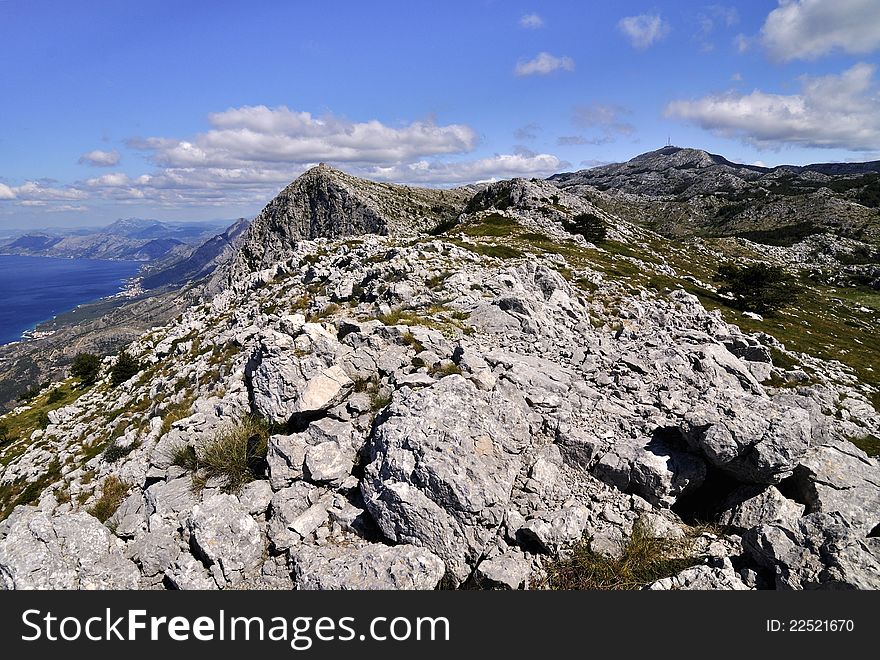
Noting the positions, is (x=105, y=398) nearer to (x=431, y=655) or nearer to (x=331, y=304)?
(x=331, y=304)

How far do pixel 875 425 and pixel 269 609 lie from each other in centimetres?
2789

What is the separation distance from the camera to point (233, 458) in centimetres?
974

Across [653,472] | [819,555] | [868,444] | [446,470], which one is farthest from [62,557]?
[868,444]

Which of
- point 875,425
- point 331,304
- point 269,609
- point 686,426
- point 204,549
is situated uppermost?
point 331,304

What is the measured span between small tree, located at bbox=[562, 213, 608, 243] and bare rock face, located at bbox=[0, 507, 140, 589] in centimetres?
6323

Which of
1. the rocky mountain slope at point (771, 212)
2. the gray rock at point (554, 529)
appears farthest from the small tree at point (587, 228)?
A: the rocky mountain slope at point (771, 212)

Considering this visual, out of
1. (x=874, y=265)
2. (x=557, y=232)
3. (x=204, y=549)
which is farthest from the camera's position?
(x=874, y=265)

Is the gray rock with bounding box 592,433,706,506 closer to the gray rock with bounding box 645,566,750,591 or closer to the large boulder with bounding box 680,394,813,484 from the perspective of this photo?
the large boulder with bounding box 680,394,813,484

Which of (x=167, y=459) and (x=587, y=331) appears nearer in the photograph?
(x=167, y=459)

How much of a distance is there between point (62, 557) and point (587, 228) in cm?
6618

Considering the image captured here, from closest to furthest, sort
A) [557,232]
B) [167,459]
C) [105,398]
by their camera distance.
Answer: [167,459]
[105,398]
[557,232]

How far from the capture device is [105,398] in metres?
27.1

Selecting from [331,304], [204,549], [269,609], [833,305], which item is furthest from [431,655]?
[833,305]

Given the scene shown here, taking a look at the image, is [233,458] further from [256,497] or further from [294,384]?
[294,384]
